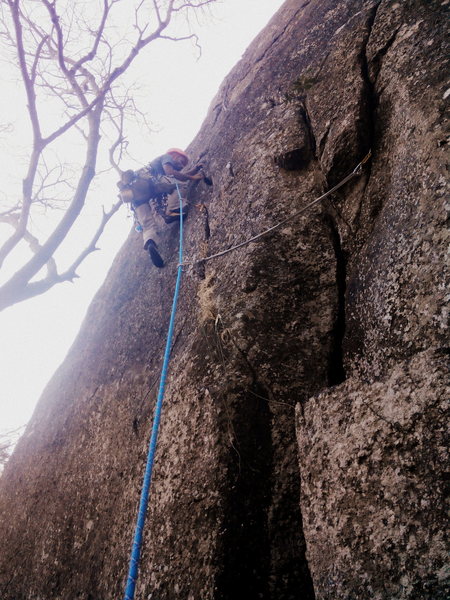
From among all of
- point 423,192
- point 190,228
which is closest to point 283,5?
point 190,228

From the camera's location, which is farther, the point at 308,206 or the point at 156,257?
the point at 156,257

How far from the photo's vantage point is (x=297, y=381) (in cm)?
249

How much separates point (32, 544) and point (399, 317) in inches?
178

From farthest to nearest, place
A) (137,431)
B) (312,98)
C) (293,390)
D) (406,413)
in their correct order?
(312,98) → (137,431) → (293,390) → (406,413)

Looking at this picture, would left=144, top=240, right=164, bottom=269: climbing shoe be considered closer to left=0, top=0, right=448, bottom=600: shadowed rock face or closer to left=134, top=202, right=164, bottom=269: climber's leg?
left=134, top=202, right=164, bottom=269: climber's leg

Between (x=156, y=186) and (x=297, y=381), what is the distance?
4111 millimetres

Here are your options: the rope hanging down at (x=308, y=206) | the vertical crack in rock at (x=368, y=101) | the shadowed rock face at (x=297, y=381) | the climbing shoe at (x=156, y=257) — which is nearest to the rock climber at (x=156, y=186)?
the climbing shoe at (x=156, y=257)

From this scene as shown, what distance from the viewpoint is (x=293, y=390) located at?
2.47 metres

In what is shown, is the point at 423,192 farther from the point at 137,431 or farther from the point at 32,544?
the point at 32,544

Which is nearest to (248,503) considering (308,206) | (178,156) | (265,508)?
(265,508)

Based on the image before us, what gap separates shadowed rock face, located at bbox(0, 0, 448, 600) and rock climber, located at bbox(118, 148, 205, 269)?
29.5 inches

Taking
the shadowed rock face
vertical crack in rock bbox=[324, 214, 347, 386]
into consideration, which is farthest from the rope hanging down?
vertical crack in rock bbox=[324, 214, 347, 386]

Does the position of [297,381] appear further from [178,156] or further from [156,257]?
[178,156]

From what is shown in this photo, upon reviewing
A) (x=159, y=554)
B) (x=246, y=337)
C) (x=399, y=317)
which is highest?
(x=246, y=337)
